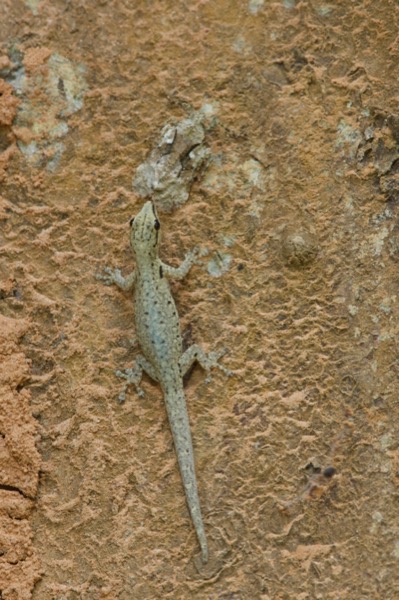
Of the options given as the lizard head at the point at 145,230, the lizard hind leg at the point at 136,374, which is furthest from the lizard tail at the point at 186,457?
the lizard head at the point at 145,230


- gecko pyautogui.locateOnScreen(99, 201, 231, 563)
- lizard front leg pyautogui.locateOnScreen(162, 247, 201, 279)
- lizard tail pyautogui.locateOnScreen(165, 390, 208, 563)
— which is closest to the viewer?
lizard tail pyautogui.locateOnScreen(165, 390, 208, 563)

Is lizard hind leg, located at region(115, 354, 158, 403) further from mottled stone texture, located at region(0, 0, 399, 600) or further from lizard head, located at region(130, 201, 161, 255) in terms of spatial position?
lizard head, located at region(130, 201, 161, 255)

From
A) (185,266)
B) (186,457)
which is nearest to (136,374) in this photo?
(186,457)

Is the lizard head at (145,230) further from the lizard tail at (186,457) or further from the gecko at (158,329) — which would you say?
the lizard tail at (186,457)

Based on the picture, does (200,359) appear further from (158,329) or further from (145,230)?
(145,230)

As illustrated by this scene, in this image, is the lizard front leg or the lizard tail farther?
the lizard front leg

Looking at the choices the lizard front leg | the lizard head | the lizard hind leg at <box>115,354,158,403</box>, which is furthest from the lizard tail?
the lizard head
